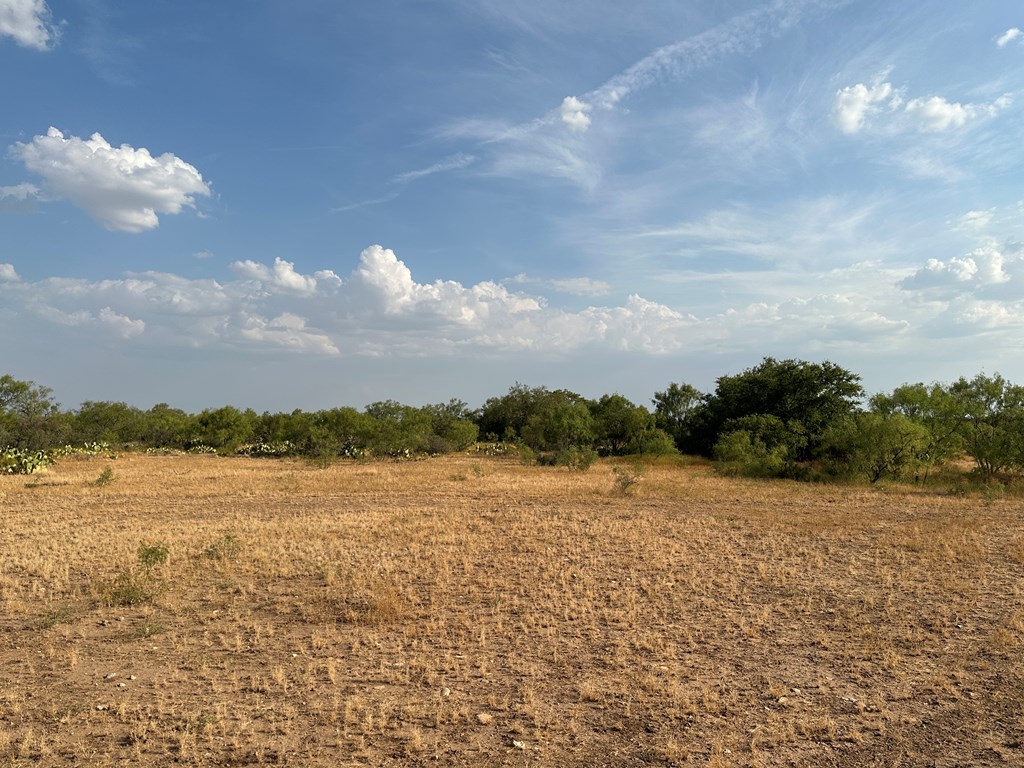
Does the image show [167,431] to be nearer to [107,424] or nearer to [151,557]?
[107,424]

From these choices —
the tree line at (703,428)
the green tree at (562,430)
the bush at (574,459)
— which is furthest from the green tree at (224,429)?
the bush at (574,459)

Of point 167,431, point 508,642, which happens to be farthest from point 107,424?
point 508,642

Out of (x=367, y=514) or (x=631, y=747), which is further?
(x=367, y=514)

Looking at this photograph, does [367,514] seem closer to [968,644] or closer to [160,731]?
[160,731]

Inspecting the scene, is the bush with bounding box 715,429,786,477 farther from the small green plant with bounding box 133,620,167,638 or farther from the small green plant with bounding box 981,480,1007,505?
Answer: the small green plant with bounding box 133,620,167,638

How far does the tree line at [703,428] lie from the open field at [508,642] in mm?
15917

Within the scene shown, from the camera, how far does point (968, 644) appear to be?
8430 millimetres

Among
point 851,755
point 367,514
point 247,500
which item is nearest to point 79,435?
point 247,500

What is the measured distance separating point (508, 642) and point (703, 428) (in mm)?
50884

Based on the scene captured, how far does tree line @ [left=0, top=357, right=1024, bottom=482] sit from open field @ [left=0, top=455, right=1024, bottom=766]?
15.9m

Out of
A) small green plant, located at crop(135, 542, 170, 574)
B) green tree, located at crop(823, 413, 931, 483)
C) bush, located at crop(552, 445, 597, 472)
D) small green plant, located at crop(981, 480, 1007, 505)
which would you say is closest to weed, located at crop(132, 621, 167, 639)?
small green plant, located at crop(135, 542, 170, 574)

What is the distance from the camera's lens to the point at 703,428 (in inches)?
2218

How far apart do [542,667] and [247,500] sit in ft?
59.7

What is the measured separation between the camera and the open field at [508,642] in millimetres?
5867
